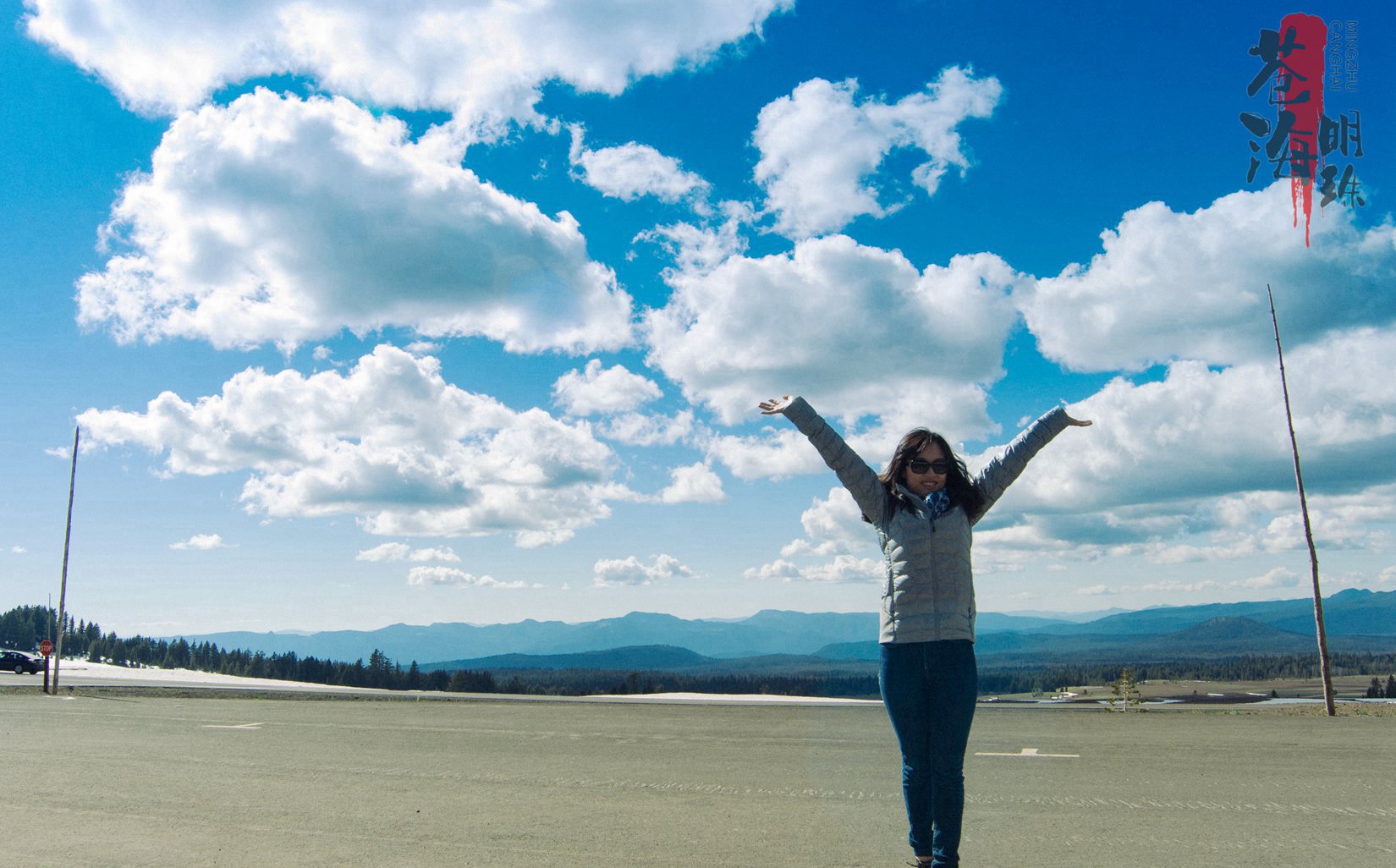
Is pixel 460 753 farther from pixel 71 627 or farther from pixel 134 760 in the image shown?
pixel 71 627

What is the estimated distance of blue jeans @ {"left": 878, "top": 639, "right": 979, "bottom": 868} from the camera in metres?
4.12

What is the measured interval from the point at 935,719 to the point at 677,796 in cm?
431

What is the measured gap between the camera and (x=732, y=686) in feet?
421

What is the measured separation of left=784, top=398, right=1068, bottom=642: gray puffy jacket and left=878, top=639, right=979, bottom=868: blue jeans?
9cm

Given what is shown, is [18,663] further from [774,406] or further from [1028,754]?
[774,406]

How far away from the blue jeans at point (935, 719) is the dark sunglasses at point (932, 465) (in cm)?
78

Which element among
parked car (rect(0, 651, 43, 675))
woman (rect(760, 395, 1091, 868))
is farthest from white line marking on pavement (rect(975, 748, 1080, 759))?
parked car (rect(0, 651, 43, 675))

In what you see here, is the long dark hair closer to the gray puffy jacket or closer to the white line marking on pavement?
the gray puffy jacket

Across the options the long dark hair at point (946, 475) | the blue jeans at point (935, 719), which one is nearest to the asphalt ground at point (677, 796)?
the blue jeans at point (935, 719)

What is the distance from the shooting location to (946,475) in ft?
14.2

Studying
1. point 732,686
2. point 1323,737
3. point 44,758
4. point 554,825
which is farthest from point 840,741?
point 732,686

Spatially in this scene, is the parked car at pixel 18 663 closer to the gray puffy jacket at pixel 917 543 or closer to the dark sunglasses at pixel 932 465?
the gray puffy jacket at pixel 917 543

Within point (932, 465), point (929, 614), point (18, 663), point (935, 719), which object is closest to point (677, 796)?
point (935, 719)

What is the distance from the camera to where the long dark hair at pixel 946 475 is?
434cm
